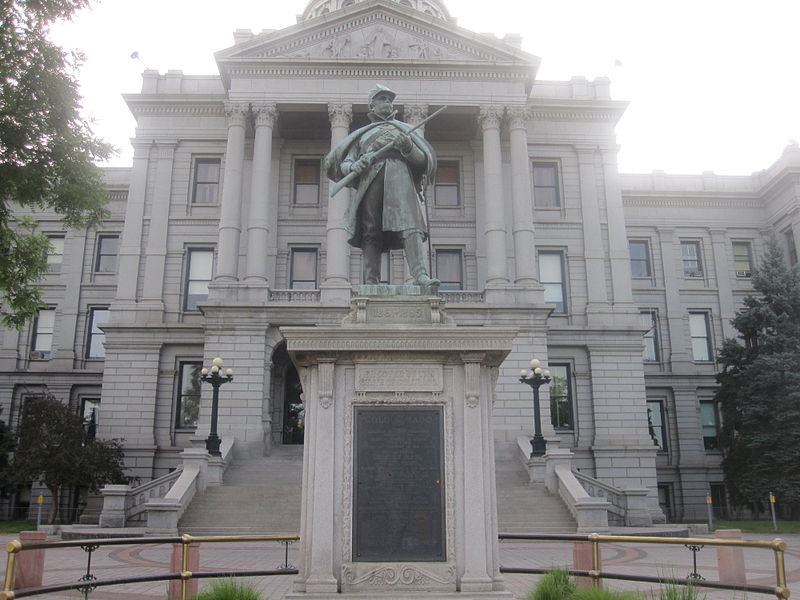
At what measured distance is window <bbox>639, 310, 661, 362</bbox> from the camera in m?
44.1

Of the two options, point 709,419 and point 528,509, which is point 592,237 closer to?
point 709,419

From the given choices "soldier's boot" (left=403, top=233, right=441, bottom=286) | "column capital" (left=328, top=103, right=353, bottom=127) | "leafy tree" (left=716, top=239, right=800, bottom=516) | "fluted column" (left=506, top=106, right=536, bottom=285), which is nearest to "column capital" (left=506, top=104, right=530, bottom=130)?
"fluted column" (left=506, top=106, right=536, bottom=285)

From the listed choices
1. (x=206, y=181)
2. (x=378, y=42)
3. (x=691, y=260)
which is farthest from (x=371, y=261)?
(x=691, y=260)

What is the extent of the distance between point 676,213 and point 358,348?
42741 mm

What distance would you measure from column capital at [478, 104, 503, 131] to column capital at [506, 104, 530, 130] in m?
0.50

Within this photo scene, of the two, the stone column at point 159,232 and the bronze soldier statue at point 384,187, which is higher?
the stone column at point 159,232

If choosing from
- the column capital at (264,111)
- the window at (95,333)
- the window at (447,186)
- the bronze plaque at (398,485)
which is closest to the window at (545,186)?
the window at (447,186)

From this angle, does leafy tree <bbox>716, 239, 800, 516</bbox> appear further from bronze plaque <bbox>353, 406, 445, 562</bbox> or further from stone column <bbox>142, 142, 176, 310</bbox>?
bronze plaque <bbox>353, 406, 445, 562</bbox>

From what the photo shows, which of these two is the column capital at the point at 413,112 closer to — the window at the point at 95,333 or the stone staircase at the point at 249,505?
the stone staircase at the point at 249,505

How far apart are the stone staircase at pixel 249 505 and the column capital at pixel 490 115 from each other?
17.9m

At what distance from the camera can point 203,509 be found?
→ 22469mm

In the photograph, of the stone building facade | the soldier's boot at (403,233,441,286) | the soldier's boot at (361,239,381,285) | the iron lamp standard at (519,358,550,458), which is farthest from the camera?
the stone building facade

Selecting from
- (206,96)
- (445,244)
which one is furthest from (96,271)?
(445,244)

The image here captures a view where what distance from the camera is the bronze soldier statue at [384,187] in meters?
9.19
